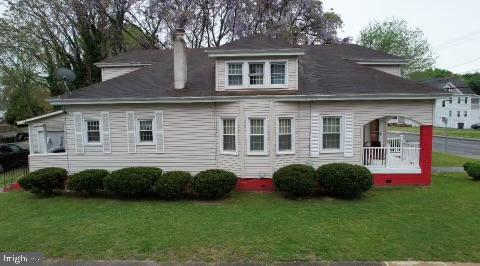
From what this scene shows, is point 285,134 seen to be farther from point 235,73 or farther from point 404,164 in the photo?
point 404,164

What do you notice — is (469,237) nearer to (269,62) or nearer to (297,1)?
(269,62)

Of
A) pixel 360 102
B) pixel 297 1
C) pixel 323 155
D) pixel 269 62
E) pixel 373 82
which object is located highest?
pixel 297 1

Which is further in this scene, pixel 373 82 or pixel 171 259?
pixel 373 82

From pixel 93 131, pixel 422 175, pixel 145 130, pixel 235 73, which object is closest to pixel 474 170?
pixel 422 175

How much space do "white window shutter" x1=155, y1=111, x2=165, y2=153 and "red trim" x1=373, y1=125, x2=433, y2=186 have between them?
940 cm

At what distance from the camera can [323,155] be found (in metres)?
12.3

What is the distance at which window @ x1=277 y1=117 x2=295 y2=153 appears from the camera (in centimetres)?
1217

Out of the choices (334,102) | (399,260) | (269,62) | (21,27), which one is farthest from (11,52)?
(399,260)

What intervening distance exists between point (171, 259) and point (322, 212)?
5.12 meters

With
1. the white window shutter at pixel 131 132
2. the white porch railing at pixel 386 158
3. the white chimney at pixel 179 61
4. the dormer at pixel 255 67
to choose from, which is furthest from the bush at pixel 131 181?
the white porch railing at pixel 386 158

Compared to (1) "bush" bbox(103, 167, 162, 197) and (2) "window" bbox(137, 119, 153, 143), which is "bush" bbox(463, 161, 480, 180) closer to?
(1) "bush" bbox(103, 167, 162, 197)

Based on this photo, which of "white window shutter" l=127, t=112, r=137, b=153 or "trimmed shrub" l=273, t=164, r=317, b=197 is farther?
"white window shutter" l=127, t=112, r=137, b=153

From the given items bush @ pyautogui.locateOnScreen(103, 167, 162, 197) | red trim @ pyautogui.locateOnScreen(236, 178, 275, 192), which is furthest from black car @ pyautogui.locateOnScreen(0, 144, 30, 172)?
red trim @ pyautogui.locateOnScreen(236, 178, 275, 192)

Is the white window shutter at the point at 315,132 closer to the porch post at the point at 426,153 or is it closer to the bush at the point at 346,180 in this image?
the bush at the point at 346,180
